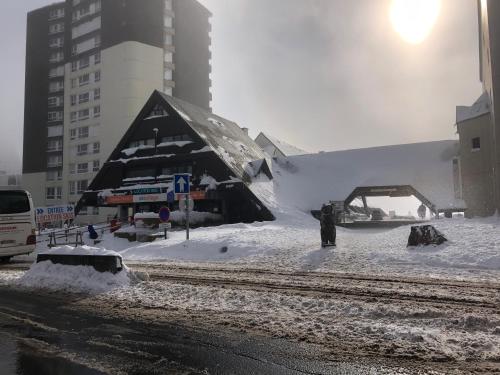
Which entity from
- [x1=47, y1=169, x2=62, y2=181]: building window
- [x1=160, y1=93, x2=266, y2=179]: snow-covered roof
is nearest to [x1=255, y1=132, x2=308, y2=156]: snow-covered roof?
[x1=160, y1=93, x2=266, y2=179]: snow-covered roof

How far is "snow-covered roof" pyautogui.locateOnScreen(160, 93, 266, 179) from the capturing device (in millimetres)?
36375

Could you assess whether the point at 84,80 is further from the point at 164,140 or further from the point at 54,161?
the point at 164,140

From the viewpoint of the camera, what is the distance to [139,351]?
15.4 ft

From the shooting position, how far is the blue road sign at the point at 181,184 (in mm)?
16531

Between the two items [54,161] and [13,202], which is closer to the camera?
[13,202]

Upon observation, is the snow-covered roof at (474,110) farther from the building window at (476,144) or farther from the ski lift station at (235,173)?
the ski lift station at (235,173)

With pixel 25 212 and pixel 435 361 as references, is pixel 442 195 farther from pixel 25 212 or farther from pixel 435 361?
pixel 435 361

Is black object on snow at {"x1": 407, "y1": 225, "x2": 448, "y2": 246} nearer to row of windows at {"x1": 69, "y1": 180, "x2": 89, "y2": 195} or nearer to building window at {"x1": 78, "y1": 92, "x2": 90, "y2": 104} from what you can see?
row of windows at {"x1": 69, "y1": 180, "x2": 89, "y2": 195}

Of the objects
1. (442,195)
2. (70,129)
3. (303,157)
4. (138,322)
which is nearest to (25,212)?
(138,322)

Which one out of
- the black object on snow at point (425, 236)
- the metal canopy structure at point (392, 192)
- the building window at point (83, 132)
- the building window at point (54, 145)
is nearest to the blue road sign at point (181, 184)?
the black object on snow at point (425, 236)

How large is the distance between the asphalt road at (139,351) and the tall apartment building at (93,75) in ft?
177

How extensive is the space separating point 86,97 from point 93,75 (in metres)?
3.57

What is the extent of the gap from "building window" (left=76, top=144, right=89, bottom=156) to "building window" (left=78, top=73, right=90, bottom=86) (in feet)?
32.7

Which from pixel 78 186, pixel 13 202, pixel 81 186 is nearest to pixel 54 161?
pixel 78 186
